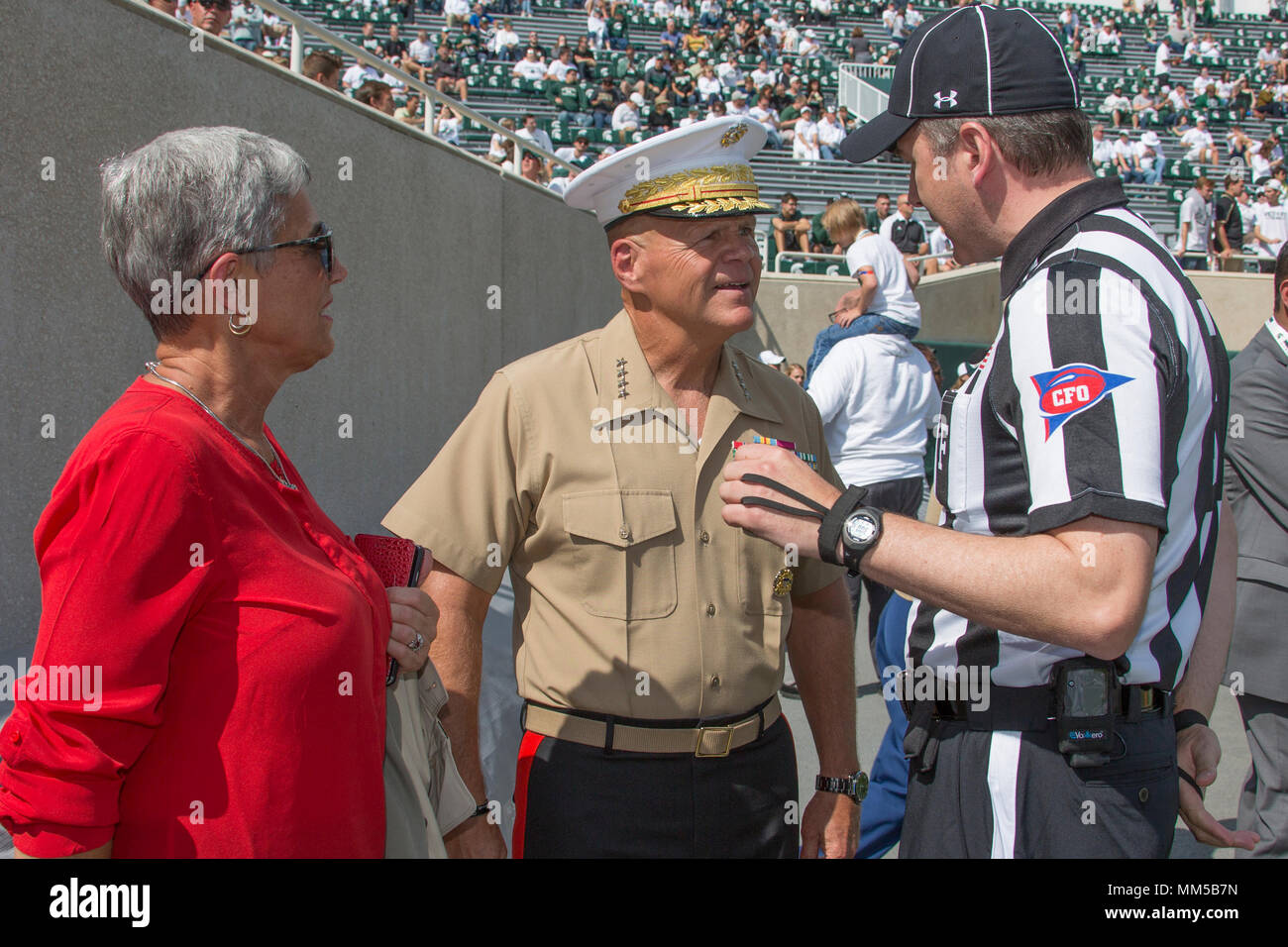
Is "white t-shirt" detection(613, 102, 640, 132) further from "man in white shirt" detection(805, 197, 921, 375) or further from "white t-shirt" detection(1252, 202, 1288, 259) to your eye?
"man in white shirt" detection(805, 197, 921, 375)

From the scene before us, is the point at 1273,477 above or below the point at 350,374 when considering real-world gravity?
below

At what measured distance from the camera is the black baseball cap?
1.81m

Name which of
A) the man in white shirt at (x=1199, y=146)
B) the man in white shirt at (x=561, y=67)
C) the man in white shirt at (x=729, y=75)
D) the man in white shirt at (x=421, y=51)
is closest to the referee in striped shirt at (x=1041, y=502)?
the man in white shirt at (x=421, y=51)

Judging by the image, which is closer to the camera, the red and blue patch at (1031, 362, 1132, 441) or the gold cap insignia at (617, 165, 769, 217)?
the red and blue patch at (1031, 362, 1132, 441)

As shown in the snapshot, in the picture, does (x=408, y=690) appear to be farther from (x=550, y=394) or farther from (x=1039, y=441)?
(x=1039, y=441)

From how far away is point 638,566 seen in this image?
88.5 inches

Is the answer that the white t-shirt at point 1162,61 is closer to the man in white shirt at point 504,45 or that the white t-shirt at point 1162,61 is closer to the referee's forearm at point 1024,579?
the man in white shirt at point 504,45

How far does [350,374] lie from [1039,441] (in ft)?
17.9

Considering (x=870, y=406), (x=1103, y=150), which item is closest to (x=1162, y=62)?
(x=1103, y=150)

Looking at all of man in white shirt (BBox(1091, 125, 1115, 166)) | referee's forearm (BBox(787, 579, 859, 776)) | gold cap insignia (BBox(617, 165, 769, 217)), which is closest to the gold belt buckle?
referee's forearm (BBox(787, 579, 859, 776))

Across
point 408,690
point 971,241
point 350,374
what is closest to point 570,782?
point 408,690

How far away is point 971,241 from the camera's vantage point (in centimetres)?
201

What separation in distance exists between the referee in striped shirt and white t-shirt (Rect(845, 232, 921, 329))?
3.56 meters

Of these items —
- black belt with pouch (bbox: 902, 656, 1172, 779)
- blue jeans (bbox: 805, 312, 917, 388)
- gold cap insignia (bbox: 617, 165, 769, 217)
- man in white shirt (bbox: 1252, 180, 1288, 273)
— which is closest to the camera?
black belt with pouch (bbox: 902, 656, 1172, 779)
